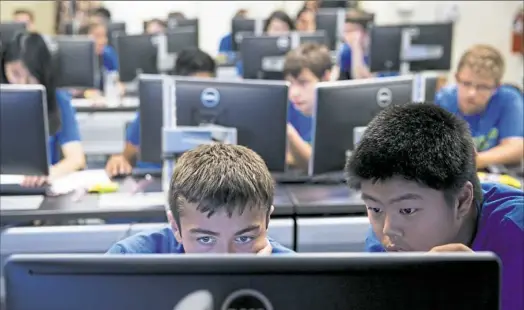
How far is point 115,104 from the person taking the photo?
16.7 ft

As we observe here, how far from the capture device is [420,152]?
1.29m

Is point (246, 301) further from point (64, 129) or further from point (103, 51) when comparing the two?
point (103, 51)

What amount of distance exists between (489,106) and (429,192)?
2040mm

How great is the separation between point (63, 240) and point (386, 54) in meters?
3.26

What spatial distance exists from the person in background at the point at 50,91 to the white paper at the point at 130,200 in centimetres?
38

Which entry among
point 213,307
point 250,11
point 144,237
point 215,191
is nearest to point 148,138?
point 144,237

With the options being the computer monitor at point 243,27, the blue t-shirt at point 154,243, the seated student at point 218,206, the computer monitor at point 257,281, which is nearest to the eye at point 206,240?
the seated student at point 218,206

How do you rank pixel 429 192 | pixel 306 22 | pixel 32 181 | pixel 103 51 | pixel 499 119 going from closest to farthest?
pixel 429 192, pixel 32 181, pixel 499 119, pixel 103 51, pixel 306 22

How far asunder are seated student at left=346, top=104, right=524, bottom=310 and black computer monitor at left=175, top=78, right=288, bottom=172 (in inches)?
44.6

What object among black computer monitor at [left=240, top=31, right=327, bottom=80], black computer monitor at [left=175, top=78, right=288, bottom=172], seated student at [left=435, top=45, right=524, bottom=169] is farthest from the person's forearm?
black computer monitor at [left=240, top=31, right=327, bottom=80]

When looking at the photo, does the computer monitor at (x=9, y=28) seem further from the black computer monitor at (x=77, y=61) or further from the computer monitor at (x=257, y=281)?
the computer monitor at (x=257, y=281)

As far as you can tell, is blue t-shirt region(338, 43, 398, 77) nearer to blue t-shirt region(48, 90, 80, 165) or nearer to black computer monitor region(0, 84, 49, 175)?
blue t-shirt region(48, 90, 80, 165)

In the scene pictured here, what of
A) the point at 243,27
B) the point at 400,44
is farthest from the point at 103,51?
the point at 400,44

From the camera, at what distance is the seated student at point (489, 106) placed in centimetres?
301
